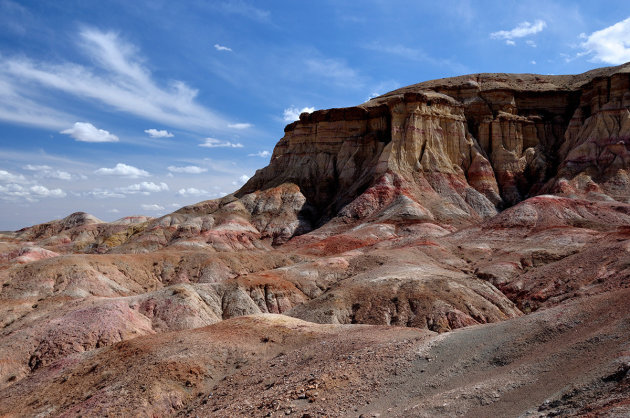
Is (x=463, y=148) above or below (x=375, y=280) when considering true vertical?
above

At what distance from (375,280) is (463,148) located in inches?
2104

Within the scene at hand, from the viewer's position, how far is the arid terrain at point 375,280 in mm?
15906

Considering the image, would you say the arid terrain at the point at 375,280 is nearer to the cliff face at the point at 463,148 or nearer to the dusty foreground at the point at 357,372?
the dusty foreground at the point at 357,372

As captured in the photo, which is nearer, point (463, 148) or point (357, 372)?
point (357, 372)

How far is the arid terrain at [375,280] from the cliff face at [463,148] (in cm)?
36

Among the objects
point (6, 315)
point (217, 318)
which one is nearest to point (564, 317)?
point (217, 318)

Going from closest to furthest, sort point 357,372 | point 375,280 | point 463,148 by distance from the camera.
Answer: point 357,372 → point 375,280 → point 463,148

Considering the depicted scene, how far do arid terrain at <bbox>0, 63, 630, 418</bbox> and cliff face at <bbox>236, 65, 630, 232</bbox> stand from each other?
0.36 m

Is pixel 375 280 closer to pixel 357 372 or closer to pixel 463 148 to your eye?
pixel 357 372

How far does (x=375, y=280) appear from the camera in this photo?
1468 inches

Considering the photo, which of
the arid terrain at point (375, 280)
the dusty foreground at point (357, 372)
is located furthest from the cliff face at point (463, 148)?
the dusty foreground at point (357, 372)

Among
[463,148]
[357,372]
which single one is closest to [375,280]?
[357,372]

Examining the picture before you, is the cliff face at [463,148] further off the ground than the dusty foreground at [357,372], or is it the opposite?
the cliff face at [463,148]

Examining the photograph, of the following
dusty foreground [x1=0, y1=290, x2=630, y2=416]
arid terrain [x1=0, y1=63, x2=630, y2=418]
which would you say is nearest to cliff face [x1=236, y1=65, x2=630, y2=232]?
arid terrain [x1=0, y1=63, x2=630, y2=418]
